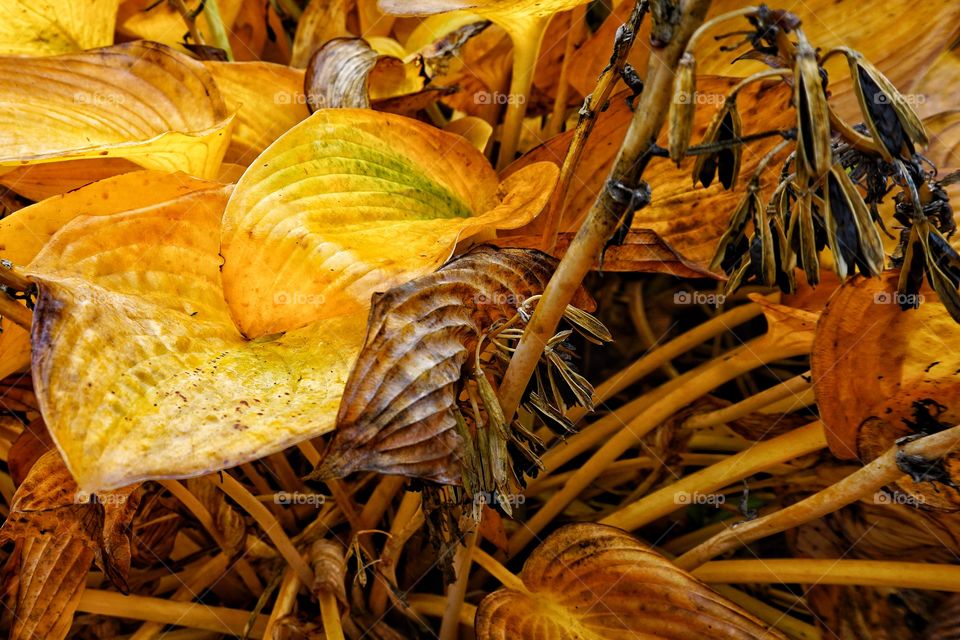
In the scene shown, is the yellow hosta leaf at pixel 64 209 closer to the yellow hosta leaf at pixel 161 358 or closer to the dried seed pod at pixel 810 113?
the yellow hosta leaf at pixel 161 358

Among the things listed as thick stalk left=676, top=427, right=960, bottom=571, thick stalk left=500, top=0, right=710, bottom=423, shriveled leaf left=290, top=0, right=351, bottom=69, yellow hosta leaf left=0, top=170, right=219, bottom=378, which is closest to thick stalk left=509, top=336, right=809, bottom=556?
thick stalk left=676, top=427, right=960, bottom=571

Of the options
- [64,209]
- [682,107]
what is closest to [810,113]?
[682,107]

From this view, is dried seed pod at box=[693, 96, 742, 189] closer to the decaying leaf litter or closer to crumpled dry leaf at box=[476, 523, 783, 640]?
the decaying leaf litter

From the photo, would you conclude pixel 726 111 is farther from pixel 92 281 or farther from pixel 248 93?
pixel 248 93

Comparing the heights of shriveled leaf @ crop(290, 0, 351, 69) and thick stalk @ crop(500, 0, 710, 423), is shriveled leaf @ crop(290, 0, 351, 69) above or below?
above

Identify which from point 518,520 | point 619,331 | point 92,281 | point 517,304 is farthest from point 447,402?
point 619,331
